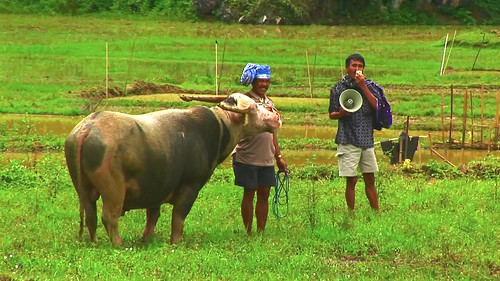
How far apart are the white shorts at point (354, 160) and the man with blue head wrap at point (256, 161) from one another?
841 mm

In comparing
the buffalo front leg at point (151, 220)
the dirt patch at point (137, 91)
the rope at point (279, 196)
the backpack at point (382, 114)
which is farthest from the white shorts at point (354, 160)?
the dirt patch at point (137, 91)

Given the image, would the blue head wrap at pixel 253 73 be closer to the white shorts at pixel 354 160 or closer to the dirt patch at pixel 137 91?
the white shorts at pixel 354 160

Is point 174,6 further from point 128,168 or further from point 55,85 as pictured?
point 128,168

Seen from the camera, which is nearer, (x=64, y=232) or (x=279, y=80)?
(x=64, y=232)

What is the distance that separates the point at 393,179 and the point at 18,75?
55.3 feet

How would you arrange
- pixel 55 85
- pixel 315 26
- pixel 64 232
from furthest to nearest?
pixel 315 26, pixel 55 85, pixel 64 232

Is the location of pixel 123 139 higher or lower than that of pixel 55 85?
higher

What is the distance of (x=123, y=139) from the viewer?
760 centimetres

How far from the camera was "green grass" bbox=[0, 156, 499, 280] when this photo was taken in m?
6.89

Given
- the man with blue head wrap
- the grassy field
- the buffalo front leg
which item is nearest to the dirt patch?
the grassy field

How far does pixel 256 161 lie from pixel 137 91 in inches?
631

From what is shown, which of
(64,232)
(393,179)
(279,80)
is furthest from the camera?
(279,80)

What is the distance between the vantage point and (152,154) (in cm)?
786

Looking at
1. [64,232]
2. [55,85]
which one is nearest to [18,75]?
[55,85]
